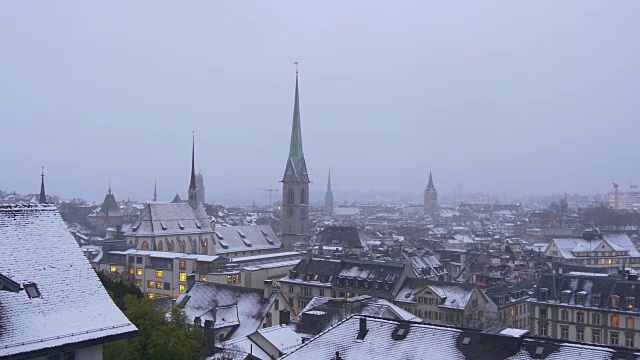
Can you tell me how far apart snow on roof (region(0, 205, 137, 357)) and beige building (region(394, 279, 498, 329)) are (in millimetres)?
42771

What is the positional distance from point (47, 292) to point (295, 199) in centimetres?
10012

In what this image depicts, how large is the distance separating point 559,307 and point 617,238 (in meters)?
54.6

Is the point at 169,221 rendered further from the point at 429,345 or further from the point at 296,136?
the point at 429,345

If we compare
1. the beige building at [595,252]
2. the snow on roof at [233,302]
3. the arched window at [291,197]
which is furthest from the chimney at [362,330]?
the arched window at [291,197]

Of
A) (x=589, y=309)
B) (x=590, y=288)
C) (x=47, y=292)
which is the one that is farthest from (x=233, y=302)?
(x=47, y=292)

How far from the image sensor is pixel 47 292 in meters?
18.0

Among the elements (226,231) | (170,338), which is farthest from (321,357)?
(226,231)

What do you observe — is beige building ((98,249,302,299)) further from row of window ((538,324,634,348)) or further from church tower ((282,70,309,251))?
row of window ((538,324,634,348))

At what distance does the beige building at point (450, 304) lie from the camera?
5866cm

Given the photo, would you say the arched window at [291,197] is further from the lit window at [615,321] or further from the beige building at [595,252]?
the lit window at [615,321]

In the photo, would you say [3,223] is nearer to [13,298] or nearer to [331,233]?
[13,298]

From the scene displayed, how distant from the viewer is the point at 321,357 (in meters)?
26.8

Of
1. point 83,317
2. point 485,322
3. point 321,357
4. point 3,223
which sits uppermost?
point 3,223

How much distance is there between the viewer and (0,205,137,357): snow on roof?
16.9 meters
